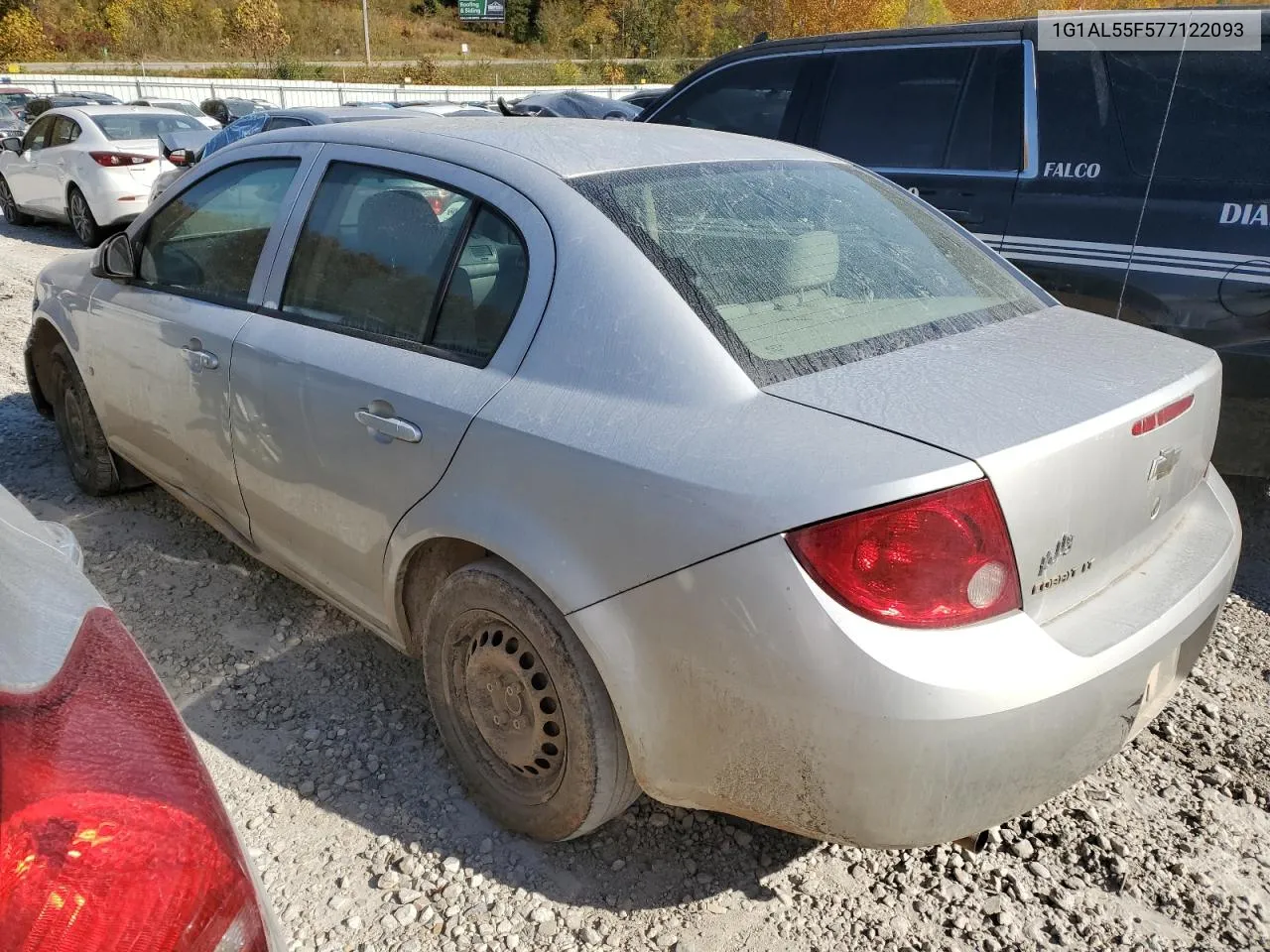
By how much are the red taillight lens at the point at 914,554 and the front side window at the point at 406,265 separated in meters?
0.97

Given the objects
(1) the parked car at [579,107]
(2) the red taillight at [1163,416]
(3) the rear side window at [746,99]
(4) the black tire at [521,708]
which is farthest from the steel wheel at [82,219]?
(2) the red taillight at [1163,416]

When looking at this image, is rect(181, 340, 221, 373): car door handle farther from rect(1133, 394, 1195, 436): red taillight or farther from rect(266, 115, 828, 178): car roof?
rect(1133, 394, 1195, 436): red taillight

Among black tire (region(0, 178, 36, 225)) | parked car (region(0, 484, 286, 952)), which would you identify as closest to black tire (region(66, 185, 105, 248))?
black tire (region(0, 178, 36, 225))

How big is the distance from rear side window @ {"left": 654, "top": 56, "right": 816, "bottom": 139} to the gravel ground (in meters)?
3.23

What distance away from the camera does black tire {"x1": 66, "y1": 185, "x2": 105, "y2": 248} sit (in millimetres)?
10906

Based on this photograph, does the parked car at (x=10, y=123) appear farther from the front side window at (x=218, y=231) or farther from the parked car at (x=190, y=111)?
the front side window at (x=218, y=231)

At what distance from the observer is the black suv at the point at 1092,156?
3.49m

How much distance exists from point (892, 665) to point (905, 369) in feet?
2.14

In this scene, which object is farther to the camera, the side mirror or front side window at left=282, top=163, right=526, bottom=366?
the side mirror

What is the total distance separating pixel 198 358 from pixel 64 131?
1057cm

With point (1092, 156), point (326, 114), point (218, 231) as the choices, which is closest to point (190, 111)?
point (326, 114)

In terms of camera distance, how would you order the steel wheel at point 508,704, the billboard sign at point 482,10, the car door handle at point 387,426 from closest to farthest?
the steel wheel at point 508,704, the car door handle at point 387,426, the billboard sign at point 482,10

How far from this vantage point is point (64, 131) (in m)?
11.4

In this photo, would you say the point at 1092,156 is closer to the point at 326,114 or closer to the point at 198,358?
the point at 198,358
